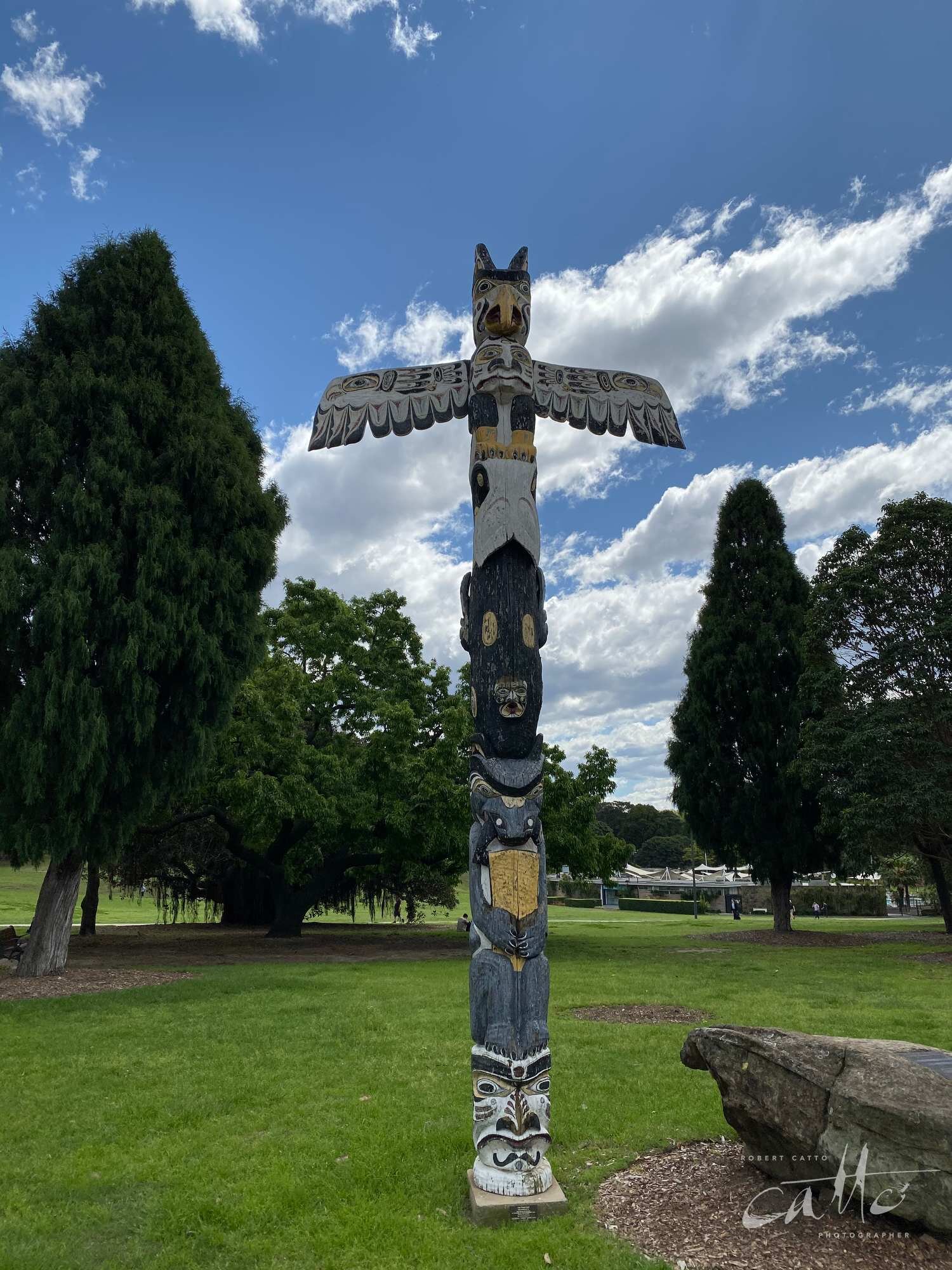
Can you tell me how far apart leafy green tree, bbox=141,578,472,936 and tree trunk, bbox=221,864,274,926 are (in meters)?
4.27

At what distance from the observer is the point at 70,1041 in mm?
9992

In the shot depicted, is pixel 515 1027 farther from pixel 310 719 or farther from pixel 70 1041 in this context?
pixel 310 719

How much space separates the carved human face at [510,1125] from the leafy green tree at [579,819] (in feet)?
49.2

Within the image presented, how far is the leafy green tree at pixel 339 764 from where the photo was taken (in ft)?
64.2

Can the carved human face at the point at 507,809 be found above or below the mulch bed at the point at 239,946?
above

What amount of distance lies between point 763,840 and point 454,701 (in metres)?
10.7

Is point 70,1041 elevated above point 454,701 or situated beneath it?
situated beneath

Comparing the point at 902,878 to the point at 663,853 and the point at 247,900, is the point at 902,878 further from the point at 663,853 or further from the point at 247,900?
the point at 247,900

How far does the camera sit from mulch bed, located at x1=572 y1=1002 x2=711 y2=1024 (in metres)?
10.9

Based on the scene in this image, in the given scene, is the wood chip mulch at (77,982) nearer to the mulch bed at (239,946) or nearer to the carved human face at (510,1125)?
the mulch bed at (239,946)

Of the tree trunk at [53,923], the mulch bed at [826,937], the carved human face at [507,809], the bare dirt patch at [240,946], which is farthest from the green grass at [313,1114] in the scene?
the mulch bed at [826,937]

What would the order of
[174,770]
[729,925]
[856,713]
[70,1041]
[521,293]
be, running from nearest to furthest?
[521,293] → [70,1041] → [174,770] → [856,713] → [729,925]

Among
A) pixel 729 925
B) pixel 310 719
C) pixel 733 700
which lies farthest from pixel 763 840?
pixel 310 719

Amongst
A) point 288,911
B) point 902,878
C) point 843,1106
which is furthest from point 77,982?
point 902,878
